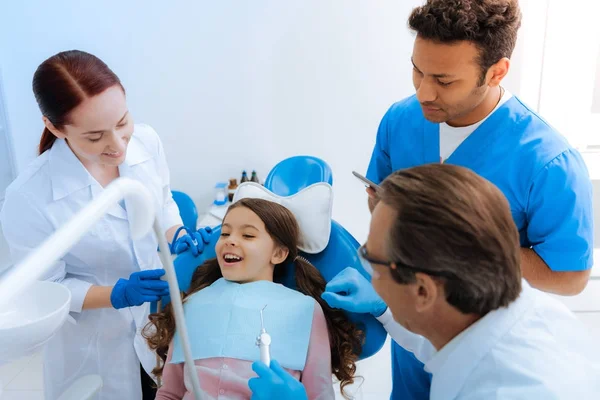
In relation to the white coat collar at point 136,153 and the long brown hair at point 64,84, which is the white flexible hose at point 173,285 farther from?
the white coat collar at point 136,153

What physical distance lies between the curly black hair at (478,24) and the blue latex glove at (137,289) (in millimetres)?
881

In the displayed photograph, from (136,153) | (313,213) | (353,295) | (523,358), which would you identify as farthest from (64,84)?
(523,358)

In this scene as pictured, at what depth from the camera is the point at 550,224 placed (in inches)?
42.9

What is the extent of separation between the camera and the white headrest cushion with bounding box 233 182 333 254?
1431mm

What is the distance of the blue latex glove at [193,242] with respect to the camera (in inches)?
55.9

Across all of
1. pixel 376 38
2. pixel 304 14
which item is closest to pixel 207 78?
pixel 304 14

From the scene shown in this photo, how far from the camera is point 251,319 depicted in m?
1.22

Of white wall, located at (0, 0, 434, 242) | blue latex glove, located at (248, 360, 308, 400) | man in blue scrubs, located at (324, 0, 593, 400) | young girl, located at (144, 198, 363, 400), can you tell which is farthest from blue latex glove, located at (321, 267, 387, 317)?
white wall, located at (0, 0, 434, 242)

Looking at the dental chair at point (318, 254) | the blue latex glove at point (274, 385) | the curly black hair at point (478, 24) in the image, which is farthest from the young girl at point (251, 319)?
the curly black hair at point (478, 24)

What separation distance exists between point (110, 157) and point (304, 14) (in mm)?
1485

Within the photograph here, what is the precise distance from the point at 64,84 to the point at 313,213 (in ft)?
2.44

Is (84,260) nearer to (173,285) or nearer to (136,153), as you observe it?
(136,153)

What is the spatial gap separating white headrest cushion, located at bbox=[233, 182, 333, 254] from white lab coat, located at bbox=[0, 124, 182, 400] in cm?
44

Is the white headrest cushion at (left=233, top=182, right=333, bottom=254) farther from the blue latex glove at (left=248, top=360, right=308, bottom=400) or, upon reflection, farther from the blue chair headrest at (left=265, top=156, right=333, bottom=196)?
the blue latex glove at (left=248, top=360, right=308, bottom=400)
